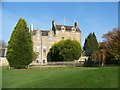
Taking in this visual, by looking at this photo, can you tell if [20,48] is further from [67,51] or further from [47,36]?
[47,36]

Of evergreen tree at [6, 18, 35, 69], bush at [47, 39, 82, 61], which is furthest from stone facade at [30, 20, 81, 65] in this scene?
evergreen tree at [6, 18, 35, 69]

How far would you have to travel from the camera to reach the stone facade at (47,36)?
228 ft

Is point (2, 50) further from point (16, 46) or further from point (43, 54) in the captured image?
point (16, 46)

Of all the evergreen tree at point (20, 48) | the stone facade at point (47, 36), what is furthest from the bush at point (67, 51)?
the evergreen tree at point (20, 48)

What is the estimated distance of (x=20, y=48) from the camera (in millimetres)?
46062

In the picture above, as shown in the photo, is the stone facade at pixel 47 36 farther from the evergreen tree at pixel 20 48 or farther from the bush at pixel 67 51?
the evergreen tree at pixel 20 48

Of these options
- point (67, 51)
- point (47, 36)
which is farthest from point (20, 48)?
point (47, 36)

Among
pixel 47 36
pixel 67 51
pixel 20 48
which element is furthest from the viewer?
pixel 47 36

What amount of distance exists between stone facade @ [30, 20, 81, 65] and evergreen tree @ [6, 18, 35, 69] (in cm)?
2158

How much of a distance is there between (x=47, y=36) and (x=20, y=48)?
24.9 metres

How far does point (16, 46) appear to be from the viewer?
1812 inches

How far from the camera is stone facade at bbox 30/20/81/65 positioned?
2731 inches

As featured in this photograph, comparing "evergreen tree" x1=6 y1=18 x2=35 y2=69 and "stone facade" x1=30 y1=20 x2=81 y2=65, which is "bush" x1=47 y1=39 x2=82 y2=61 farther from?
"evergreen tree" x1=6 y1=18 x2=35 y2=69

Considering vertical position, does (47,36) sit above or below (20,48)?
above
